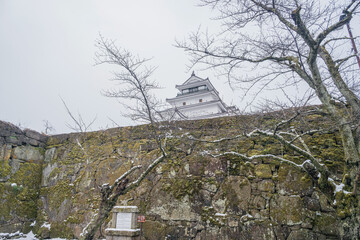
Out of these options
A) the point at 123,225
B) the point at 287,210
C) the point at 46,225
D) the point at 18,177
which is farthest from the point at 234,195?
the point at 18,177

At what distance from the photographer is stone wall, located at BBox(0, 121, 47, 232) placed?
5.09 meters

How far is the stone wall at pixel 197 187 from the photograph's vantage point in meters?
3.79

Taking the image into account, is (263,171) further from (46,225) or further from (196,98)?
(196,98)

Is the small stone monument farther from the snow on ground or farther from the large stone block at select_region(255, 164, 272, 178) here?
the snow on ground

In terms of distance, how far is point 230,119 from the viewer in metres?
4.84

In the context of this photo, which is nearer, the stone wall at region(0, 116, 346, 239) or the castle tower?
the stone wall at region(0, 116, 346, 239)

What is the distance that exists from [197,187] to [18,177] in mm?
4133

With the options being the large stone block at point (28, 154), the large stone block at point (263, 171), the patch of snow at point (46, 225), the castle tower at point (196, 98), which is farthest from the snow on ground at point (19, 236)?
the castle tower at point (196, 98)

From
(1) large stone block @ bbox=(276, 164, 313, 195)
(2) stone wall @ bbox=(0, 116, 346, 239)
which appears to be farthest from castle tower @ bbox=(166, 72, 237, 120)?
(1) large stone block @ bbox=(276, 164, 313, 195)

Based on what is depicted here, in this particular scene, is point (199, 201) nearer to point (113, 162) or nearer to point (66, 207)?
point (113, 162)

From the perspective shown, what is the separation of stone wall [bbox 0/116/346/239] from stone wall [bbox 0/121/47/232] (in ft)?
0.26

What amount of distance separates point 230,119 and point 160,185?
193 centimetres

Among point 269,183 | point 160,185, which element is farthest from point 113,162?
point 269,183

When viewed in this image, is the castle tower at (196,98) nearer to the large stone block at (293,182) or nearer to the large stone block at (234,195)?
the large stone block at (234,195)
